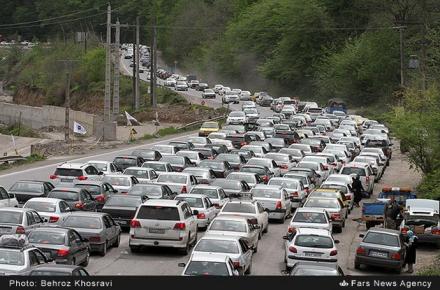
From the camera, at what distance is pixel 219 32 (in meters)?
156

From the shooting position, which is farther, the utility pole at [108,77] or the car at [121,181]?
the utility pole at [108,77]

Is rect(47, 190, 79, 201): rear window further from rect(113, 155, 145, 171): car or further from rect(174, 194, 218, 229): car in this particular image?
rect(113, 155, 145, 171): car

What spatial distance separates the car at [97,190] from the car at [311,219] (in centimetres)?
652

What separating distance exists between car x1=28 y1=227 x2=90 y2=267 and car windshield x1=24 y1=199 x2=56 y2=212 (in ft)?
15.3

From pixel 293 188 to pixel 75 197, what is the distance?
9.56 meters

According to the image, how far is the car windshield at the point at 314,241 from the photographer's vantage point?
2386 cm

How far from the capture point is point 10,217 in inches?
950

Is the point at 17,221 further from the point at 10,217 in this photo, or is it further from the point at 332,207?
the point at 332,207

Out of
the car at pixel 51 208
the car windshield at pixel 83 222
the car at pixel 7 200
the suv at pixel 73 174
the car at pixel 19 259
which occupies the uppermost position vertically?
the car at pixel 19 259

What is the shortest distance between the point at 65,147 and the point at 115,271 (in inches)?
1493

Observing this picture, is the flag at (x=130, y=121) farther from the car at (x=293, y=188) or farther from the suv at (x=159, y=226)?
the suv at (x=159, y=226)

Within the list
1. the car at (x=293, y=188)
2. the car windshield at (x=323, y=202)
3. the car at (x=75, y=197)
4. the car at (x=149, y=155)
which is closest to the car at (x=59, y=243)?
the car at (x=75, y=197)
